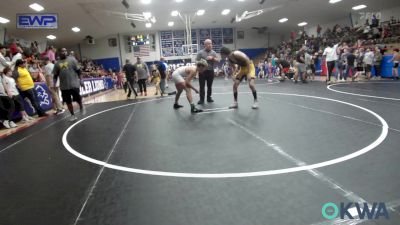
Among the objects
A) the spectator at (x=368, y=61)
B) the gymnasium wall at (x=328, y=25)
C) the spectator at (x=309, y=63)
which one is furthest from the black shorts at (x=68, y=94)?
the gymnasium wall at (x=328, y=25)

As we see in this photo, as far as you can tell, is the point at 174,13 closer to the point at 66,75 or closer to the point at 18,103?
the point at 18,103

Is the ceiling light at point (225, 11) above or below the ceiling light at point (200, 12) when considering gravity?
above

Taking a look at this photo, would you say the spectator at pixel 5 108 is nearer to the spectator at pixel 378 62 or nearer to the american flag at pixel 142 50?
the spectator at pixel 378 62

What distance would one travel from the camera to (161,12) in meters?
21.4

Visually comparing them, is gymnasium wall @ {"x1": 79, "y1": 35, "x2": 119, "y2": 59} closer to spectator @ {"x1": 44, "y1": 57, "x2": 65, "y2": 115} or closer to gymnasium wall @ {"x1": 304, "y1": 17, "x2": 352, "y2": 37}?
gymnasium wall @ {"x1": 304, "y1": 17, "x2": 352, "y2": 37}

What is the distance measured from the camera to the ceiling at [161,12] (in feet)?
54.2

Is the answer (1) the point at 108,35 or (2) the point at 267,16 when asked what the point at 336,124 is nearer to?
(2) the point at 267,16

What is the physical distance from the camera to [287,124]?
16.2 feet

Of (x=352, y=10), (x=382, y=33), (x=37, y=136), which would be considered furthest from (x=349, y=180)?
(x=352, y=10)

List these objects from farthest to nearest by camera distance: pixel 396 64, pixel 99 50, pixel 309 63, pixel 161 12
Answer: pixel 99 50 → pixel 161 12 → pixel 309 63 → pixel 396 64

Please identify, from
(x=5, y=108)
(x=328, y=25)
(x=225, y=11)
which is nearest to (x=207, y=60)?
(x=5, y=108)

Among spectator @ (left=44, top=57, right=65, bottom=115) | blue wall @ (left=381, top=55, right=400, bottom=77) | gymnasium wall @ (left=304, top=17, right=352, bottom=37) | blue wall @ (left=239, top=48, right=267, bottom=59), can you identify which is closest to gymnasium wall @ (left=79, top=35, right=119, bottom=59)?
blue wall @ (left=239, top=48, right=267, bottom=59)

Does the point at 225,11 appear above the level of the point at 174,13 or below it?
above

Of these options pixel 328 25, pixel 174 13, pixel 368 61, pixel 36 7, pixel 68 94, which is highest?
pixel 174 13
